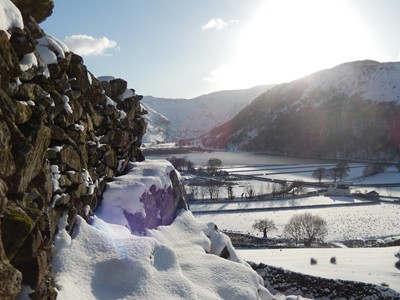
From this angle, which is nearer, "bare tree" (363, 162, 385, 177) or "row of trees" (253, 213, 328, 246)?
"row of trees" (253, 213, 328, 246)

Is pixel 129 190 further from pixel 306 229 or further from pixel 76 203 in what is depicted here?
pixel 306 229

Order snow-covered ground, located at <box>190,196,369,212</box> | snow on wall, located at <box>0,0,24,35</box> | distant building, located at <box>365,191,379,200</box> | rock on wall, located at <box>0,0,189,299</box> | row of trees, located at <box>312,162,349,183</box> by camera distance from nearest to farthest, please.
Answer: rock on wall, located at <box>0,0,189,299</box> → snow on wall, located at <box>0,0,24,35</box> → snow-covered ground, located at <box>190,196,369,212</box> → distant building, located at <box>365,191,379,200</box> → row of trees, located at <box>312,162,349,183</box>

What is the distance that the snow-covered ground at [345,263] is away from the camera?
24.7 meters

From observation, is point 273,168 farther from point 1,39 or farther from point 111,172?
Result: point 1,39

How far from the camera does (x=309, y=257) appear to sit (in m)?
30.6

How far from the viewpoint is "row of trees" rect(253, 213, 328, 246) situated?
183 ft

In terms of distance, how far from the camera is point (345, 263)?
1121 inches

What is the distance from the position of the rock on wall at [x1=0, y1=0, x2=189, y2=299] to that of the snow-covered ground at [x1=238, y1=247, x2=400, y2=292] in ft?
52.6

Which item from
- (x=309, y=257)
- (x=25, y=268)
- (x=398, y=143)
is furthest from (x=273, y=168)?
(x=25, y=268)

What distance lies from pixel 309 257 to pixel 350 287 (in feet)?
23.3

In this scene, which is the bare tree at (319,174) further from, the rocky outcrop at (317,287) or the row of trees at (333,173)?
the rocky outcrop at (317,287)

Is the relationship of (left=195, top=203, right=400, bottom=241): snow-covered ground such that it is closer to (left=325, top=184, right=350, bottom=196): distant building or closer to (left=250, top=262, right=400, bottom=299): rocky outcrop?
(left=325, top=184, right=350, bottom=196): distant building

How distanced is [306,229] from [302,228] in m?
1.08

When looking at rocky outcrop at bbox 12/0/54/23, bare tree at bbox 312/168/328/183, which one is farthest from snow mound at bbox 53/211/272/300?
bare tree at bbox 312/168/328/183
